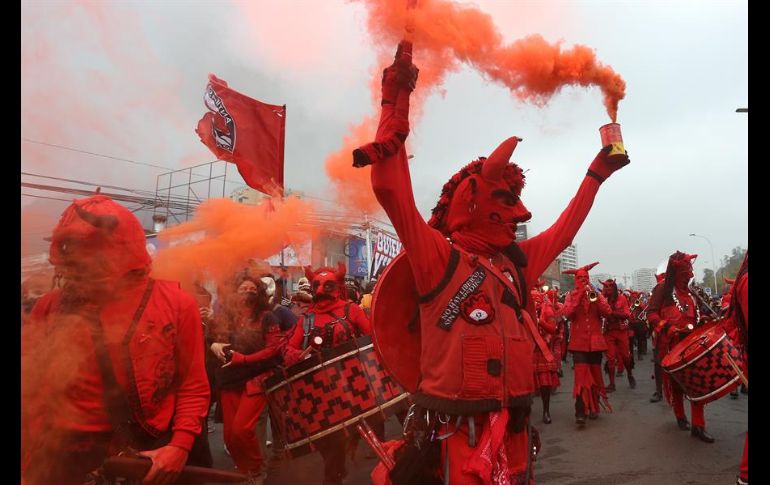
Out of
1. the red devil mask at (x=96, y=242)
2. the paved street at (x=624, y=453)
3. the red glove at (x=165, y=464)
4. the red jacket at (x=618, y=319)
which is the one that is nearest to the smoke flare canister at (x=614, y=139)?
the red devil mask at (x=96, y=242)

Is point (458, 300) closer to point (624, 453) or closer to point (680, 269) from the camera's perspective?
point (624, 453)

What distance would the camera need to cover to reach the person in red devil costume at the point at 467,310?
2.57 meters

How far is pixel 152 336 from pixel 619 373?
45.2 feet

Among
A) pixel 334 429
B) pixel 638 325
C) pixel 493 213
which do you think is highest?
pixel 493 213

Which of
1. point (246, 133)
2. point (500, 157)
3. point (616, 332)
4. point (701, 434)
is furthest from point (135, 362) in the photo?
point (616, 332)

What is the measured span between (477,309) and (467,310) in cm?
5

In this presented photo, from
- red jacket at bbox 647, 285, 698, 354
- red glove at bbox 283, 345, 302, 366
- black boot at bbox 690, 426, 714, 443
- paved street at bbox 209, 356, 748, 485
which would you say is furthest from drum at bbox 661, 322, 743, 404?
red glove at bbox 283, 345, 302, 366

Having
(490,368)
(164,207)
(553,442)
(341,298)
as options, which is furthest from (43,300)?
(553,442)

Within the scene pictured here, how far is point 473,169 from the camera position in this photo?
3113 millimetres

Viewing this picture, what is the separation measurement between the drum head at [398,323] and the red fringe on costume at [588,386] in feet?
19.0

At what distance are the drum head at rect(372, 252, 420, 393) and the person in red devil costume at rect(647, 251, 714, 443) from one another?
219 inches

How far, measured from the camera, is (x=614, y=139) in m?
3.36

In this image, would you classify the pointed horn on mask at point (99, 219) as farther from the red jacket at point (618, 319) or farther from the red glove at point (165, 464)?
the red jacket at point (618, 319)
